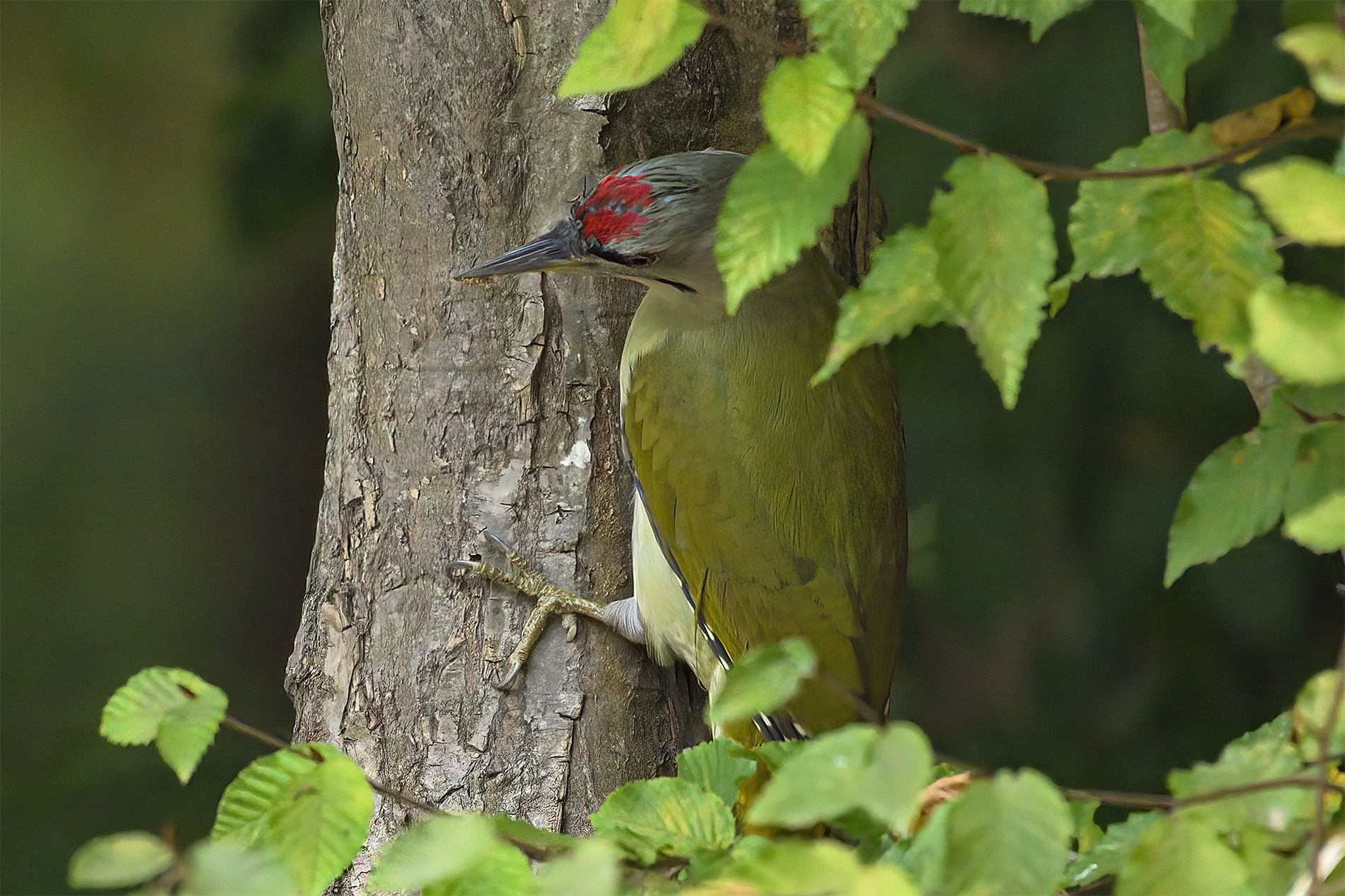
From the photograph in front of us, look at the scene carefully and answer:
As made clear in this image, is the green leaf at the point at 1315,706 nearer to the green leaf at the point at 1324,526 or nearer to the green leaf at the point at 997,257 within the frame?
the green leaf at the point at 1324,526

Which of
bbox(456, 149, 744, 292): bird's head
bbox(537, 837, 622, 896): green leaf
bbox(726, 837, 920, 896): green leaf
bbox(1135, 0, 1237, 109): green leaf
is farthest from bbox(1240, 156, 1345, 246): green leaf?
bbox(456, 149, 744, 292): bird's head

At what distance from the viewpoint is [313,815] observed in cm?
101

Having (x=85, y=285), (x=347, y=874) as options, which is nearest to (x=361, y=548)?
(x=347, y=874)

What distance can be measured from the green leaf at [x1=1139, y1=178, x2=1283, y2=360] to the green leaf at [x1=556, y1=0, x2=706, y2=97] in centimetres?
37

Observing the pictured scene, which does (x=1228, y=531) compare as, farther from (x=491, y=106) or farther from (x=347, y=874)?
(x=347, y=874)

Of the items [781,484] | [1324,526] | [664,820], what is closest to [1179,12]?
[1324,526]

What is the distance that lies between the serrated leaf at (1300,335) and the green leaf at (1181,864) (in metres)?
0.31

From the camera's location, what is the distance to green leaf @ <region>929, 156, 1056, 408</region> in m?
0.90

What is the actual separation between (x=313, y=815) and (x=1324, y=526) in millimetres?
772

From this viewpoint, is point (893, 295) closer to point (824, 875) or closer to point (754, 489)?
point (824, 875)

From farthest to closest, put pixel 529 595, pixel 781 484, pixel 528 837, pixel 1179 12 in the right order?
1. pixel 781 484
2. pixel 529 595
3. pixel 528 837
4. pixel 1179 12

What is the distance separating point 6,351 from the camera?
12.1ft

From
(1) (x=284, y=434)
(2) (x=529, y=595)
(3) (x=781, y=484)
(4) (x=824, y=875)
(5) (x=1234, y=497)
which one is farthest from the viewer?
(1) (x=284, y=434)

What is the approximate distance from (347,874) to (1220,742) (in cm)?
186
